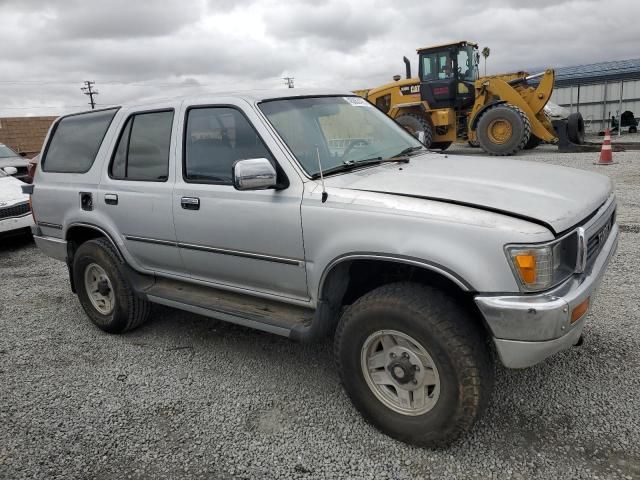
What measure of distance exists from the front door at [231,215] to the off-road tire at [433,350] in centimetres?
49

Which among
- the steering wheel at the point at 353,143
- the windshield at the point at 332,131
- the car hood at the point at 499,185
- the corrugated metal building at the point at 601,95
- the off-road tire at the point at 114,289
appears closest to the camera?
the car hood at the point at 499,185

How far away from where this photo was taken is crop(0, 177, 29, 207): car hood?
7684 millimetres

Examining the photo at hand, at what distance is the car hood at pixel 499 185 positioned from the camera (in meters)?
2.45

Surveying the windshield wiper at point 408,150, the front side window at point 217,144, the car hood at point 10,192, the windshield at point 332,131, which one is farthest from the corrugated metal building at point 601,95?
the front side window at point 217,144

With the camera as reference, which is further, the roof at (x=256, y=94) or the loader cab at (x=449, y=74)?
the loader cab at (x=449, y=74)

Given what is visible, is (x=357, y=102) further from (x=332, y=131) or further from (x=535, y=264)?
(x=535, y=264)

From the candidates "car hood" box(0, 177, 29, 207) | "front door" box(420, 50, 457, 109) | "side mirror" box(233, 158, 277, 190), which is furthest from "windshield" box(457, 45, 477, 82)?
"side mirror" box(233, 158, 277, 190)

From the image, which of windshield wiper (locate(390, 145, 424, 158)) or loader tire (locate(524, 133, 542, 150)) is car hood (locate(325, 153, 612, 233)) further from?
loader tire (locate(524, 133, 542, 150))

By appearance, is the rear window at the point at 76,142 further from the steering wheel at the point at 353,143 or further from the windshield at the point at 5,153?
the windshield at the point at 5,153

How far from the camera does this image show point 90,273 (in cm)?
442

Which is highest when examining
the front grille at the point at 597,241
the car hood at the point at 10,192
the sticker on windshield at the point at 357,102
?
the sticker on windshield at the point at 357,102

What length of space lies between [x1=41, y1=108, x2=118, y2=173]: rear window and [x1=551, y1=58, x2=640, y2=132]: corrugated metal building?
22.1m

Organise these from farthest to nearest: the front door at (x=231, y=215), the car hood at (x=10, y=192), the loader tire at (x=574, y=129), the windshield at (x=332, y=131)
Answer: the loader tire at (x=574, y=129) < the car hood at (x=10, y=192) < the windshield at (x=332, y=131) < the front door at (x=231, y=215)

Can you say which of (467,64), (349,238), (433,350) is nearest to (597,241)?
(433,350)
